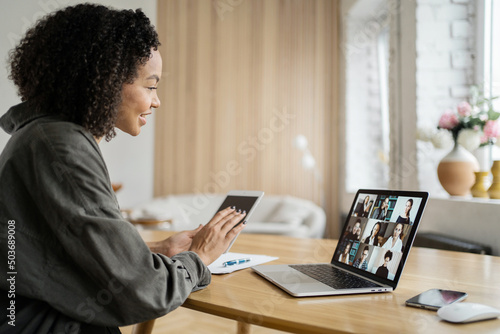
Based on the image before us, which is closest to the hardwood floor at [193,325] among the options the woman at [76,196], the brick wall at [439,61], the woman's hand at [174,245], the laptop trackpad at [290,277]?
the woman's hand at [174,245]

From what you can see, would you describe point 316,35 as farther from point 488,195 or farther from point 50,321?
point 50,321

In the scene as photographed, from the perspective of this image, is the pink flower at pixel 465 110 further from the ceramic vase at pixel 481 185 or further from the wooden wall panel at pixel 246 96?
the wooden wall panel at pixel 246 96

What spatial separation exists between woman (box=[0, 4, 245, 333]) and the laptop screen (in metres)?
0.39

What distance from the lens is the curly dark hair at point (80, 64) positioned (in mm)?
919

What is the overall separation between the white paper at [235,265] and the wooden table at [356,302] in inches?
1.1

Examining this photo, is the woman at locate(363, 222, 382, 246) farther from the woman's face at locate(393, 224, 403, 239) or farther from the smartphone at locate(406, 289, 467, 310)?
the smartphone at locate(406, 289, 467, 310)

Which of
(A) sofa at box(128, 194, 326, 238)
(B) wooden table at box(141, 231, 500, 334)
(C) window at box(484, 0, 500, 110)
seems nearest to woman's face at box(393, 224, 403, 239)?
(B) wooden table at box(141, 231, 500, 334)

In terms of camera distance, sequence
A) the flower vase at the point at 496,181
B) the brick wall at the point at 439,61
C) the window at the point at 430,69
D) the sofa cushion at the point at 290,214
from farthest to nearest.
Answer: the sofa cushion at the point at 290,214 < the brick wall at the point at 439,61 < the window at the point at 430,69 < the flower vase at the point at 496,181

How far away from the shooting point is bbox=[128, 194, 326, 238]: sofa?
3.64 metres

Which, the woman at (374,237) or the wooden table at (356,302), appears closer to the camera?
the wooden table at (356,302)

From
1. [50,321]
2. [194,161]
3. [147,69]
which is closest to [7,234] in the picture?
[50,321]

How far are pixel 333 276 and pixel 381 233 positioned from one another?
156 mm

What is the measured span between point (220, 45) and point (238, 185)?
1.47 metres

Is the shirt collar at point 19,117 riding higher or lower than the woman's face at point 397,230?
higher
